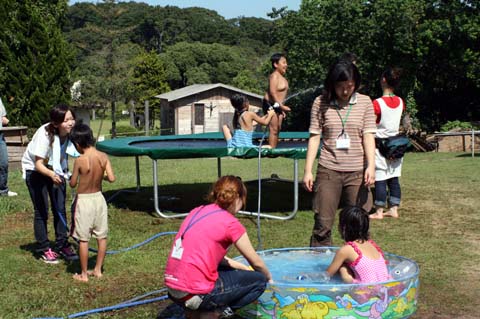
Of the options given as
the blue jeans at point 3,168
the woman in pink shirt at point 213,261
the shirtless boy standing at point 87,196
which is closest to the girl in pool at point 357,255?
the woman in pink shirt at point 213,261

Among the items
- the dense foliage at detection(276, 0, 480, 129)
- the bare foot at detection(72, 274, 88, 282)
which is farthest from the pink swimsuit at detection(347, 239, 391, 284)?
the dense foliage at detection(276, 0, 480, 129)

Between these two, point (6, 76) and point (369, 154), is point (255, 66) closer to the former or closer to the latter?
point (6, 76)

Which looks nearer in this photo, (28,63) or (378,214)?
(378,214)

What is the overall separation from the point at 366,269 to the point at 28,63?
704 inches

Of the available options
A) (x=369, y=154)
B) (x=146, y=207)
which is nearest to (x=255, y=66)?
(x=146, y=207)

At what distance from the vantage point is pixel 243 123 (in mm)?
8422

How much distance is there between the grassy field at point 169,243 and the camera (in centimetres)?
479

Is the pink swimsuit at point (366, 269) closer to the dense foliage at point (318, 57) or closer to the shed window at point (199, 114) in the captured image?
the dense foliage at point (318, 57)

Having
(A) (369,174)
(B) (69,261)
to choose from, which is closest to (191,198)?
(B) (69,261)

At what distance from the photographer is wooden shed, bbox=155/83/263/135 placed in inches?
1419

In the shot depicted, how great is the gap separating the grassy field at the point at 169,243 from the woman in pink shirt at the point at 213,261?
33.4 inches

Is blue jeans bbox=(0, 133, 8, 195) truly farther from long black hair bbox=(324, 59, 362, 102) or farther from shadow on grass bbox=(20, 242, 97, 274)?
long black hair bbox=(324, 59, 362, 102)

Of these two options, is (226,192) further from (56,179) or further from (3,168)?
(3,168)

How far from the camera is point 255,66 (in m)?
60.9
